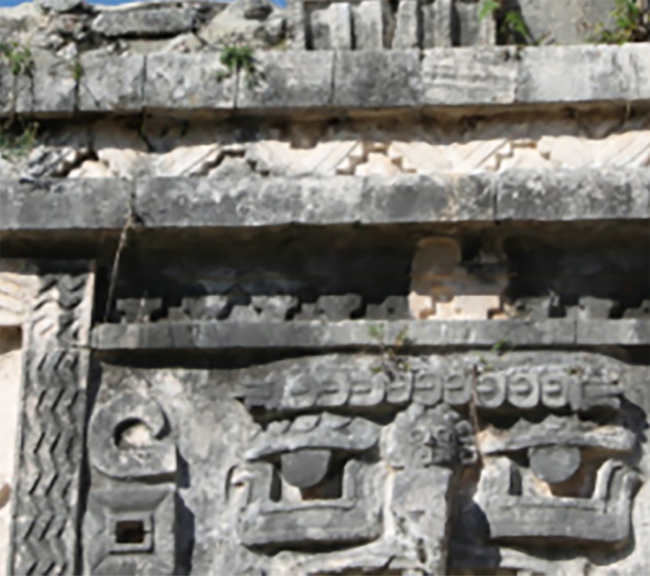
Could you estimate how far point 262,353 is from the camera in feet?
21.2

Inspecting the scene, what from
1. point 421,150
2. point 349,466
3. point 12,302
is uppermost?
point 421,150

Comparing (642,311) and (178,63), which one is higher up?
(178,63)

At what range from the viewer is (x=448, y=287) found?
650 centimetres

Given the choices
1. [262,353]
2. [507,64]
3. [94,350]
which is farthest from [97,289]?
[507,64]

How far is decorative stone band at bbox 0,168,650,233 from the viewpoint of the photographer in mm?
6309

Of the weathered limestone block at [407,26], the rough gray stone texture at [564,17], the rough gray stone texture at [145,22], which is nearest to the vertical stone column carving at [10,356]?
the rough gray stone texture at [145,22]

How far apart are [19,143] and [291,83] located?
972 millimetres

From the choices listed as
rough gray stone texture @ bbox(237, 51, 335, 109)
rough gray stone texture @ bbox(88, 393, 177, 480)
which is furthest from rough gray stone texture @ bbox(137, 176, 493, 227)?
rough gray stone texture @ bbox(88, 393, 177, 480)

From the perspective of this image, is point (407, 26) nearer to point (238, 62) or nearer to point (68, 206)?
point (238, 62)

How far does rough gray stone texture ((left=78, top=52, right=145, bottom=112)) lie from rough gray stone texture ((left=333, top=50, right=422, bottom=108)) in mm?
690

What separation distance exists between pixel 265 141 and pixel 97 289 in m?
0.77

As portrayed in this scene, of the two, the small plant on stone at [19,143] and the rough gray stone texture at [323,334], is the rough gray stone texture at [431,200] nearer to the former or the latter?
the rough gray stone texture at [323,334]

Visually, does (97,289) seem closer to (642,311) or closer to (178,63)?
(178,63)

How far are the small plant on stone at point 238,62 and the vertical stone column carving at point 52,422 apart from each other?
0.85m
